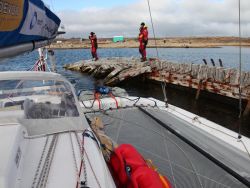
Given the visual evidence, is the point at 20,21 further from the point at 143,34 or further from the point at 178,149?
the point at 143,34

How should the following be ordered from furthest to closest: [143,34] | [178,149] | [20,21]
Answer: [143,34] < [178,149] < [20,21]

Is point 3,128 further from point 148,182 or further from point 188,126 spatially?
point 188,126

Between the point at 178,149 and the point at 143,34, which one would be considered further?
the point at 143,34

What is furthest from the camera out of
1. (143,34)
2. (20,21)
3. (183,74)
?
(143,34)

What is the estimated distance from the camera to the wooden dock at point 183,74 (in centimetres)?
1346

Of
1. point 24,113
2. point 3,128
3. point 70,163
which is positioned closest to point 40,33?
point 24,113

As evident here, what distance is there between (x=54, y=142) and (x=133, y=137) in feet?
7.66

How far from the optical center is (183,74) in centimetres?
1769

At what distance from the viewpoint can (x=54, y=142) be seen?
3232mm

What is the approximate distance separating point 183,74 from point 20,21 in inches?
619

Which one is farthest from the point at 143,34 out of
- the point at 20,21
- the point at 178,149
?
the point at 20,21

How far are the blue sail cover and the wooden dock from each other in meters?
9.58

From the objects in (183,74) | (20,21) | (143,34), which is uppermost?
(143,34)

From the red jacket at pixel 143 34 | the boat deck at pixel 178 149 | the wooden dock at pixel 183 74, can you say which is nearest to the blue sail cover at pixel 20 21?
the boat deck at pixel 178 149
